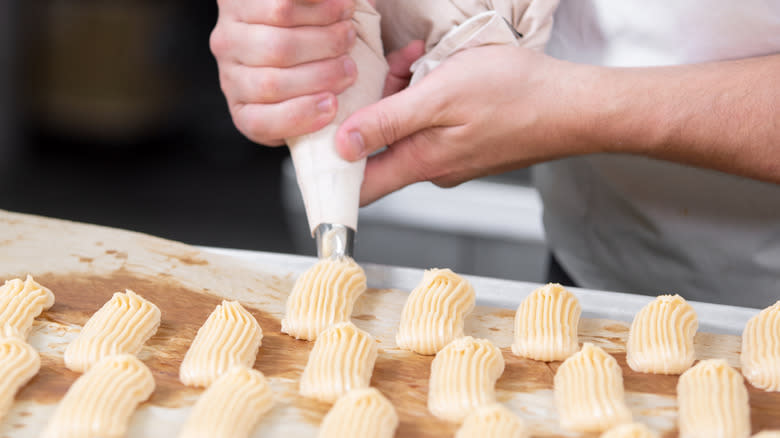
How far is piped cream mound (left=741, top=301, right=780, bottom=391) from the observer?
0.98m

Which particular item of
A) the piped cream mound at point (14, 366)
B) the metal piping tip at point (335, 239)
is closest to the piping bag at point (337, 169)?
the metal piping tip at point (335, 239)

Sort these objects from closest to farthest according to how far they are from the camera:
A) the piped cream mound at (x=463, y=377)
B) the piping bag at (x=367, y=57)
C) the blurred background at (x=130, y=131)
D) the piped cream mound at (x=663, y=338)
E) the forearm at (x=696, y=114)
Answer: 1. the piped cream mound at (x=463, y=377)
2. the piped cream mound at (x=663, y=338)
3. the forearm at (x=696, y=114)
4. the piping bag at (x=367, y=57)
5. the blurred background at (x=130, y=131)

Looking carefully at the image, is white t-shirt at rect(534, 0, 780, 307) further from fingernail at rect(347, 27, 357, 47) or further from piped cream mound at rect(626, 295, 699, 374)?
fingernail at rect(347, 27, 357, 47)

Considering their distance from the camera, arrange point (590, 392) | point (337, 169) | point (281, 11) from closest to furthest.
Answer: point (590, 392), point (281, 11), point (337, 169)

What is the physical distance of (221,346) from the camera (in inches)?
38.5

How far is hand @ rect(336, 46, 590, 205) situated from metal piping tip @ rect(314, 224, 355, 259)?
129mm

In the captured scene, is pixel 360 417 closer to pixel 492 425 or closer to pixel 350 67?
pixel 492 425

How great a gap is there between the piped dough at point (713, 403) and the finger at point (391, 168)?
1.94ft

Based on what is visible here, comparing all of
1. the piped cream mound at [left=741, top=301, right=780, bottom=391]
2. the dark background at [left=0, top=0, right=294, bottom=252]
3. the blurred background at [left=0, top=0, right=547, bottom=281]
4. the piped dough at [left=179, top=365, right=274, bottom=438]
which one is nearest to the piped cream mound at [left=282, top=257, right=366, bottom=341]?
the piped dough at [left=179, top=365, right=274, bottom=438]

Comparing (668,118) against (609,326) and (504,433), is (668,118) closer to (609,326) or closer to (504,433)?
(609,326)

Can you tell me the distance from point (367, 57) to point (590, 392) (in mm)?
711

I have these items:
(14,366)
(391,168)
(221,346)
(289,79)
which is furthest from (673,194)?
(14,366)

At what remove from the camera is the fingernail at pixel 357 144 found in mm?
1224

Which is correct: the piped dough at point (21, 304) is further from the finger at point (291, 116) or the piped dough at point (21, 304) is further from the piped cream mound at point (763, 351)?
the piped cream mound at point (763, 351)
